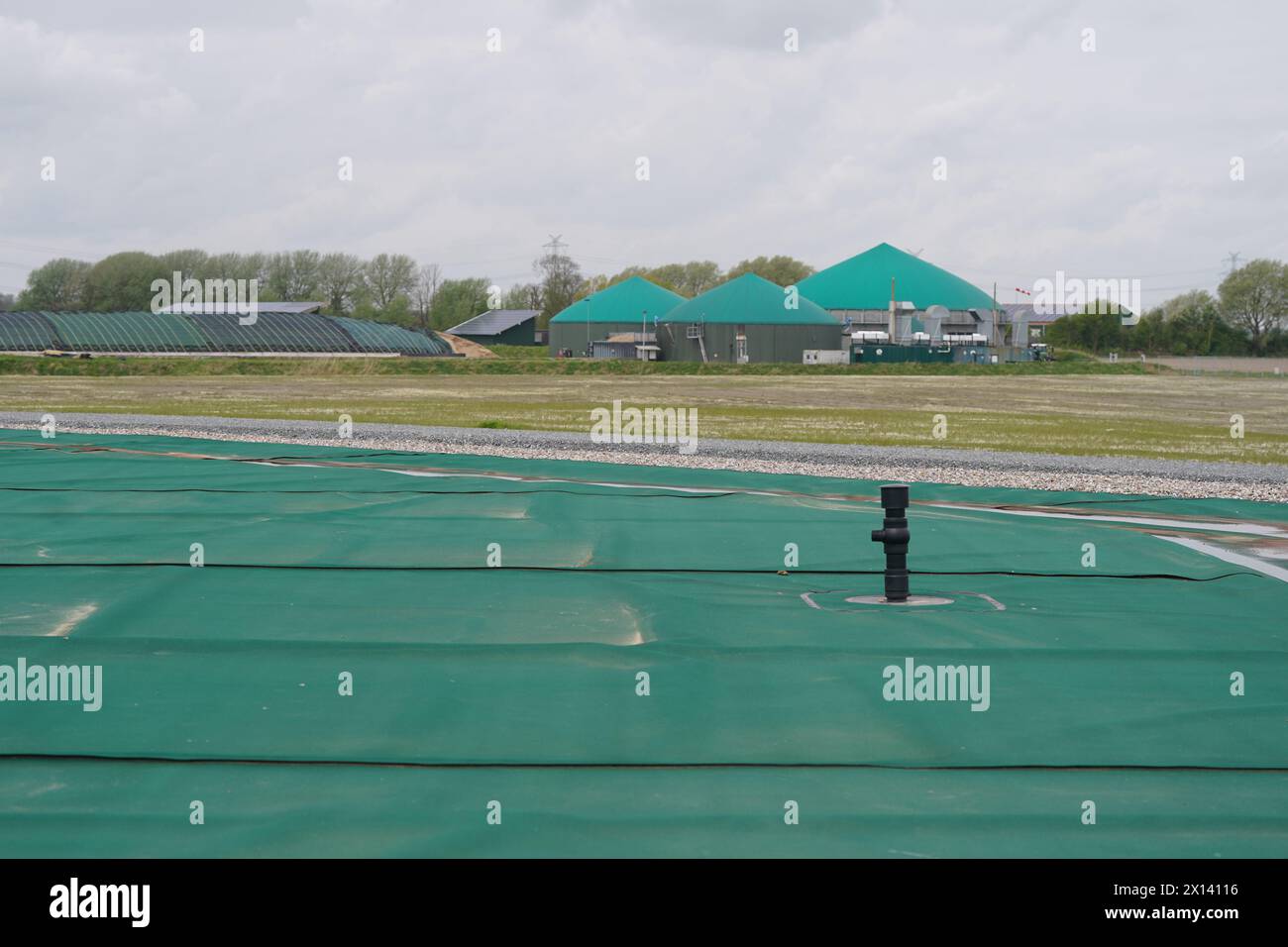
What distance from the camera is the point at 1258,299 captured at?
120688 mm

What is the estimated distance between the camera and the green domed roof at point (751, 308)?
332 ft

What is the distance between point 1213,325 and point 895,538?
4676 inches

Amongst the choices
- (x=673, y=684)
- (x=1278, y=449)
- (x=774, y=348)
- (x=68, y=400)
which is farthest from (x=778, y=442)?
(x=774, y=348)

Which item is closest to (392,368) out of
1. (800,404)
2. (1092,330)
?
(800,404)

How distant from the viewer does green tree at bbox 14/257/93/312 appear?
138375mm

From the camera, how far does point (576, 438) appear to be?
1049 inches

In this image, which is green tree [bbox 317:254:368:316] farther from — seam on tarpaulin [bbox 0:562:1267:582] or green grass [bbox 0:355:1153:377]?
seam on tarpaulin [bbox 0:562:1267:582]

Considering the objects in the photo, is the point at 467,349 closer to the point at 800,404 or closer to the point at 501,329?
the point at 501,329

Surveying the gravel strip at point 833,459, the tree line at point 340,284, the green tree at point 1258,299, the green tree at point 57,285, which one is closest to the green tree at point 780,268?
A: the tree line at point 340,284

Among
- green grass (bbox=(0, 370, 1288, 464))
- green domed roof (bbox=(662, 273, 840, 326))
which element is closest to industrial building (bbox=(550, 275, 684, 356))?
green domed roof (bbox=(662, 273, 840, 326))

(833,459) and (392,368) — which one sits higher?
(392,368)

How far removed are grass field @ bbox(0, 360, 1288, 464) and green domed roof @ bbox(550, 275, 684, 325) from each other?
42340 millimetres

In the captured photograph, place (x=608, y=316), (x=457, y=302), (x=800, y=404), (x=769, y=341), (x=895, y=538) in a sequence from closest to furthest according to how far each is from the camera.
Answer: (x=895, y=538)
(x=800, y=404)
(x=769, y=341)
(x=608, y=316)
(x=457, y=302)
